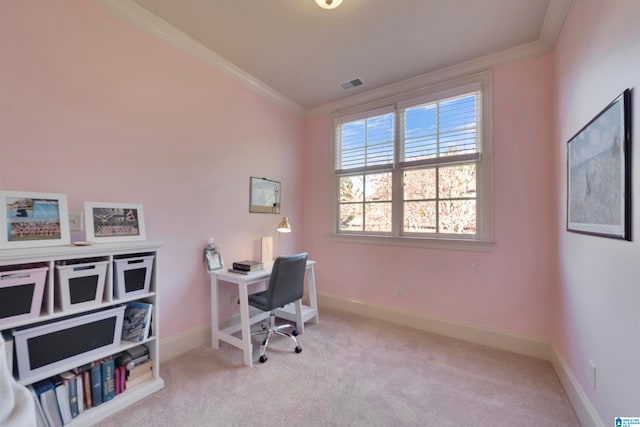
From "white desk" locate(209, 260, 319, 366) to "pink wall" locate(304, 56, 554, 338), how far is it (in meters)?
1.13

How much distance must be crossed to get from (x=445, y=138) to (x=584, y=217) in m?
1.47

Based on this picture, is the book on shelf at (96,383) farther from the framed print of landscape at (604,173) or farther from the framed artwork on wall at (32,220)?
the framed print of landscape at (604,173)

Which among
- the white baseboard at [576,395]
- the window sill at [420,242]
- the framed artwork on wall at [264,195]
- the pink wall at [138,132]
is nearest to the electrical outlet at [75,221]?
the pink wall at [138,132]

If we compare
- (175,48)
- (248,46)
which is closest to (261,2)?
(248,46)

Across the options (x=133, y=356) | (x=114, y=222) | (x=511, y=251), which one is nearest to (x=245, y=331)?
(x=133, y=356)

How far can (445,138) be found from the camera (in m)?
2.75

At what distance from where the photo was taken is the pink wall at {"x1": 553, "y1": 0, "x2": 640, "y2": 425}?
3.62 feet

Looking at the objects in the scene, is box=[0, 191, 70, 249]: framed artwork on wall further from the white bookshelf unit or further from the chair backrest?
the chair backrest

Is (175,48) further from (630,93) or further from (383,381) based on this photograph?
(383,381)

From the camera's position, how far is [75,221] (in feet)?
5.65

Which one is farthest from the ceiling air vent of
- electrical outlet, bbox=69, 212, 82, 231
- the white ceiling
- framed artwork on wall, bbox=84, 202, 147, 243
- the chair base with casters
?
electrical outlet, bbox=69, 212, 82, 231

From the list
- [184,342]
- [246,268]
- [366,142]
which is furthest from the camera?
[366,142]

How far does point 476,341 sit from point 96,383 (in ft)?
10.1

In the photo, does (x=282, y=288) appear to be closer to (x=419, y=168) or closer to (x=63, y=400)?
(x=63, y=400)
